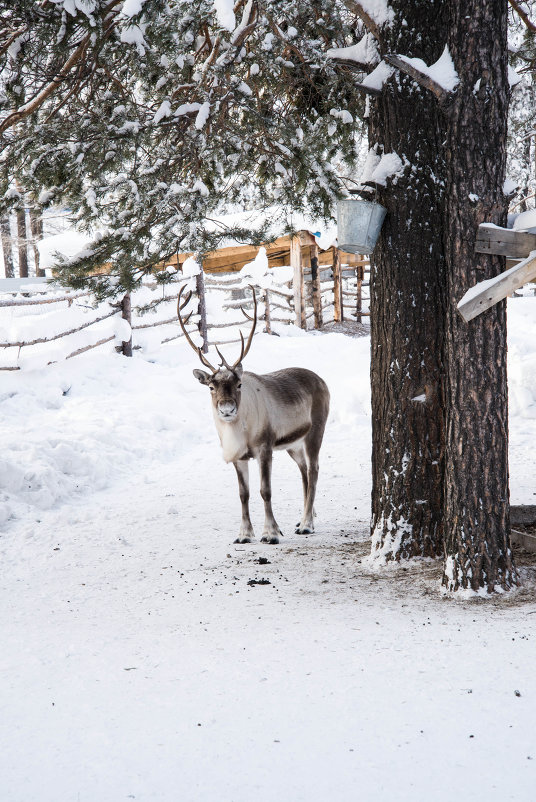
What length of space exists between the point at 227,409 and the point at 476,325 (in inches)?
100

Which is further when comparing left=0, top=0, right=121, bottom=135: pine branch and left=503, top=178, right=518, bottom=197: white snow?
left=0, top=0, right=121, bottom=135: pine branch

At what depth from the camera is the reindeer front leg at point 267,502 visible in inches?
251

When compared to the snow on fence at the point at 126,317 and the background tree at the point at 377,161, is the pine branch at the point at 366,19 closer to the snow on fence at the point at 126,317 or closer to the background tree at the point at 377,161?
the background tree at the point at 377,161

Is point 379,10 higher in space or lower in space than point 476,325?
higher

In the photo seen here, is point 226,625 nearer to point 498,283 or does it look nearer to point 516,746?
point 516,746

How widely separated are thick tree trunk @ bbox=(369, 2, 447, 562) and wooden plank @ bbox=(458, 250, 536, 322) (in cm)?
84

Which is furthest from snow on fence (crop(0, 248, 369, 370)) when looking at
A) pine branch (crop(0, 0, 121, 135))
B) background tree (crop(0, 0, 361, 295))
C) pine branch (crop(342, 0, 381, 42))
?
pine branch (crop(342, 0, 381, 42))

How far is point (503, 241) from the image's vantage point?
4223mm

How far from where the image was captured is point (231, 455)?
6562 millimetres

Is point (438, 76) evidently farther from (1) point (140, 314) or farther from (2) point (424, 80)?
(1) point (140, 314)

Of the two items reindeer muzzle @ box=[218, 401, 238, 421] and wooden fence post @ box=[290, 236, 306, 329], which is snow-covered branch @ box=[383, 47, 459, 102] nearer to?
reindeer muzzle @ box=[218, 401, 238, 421]

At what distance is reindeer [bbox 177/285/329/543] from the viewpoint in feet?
20.9

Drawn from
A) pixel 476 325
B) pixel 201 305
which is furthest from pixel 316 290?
pixel 476 325

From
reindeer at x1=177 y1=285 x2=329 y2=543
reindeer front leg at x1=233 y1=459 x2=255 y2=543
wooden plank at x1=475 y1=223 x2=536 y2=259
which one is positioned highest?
wooden plank at x1=475 y1=223 x2=536 y2=259
